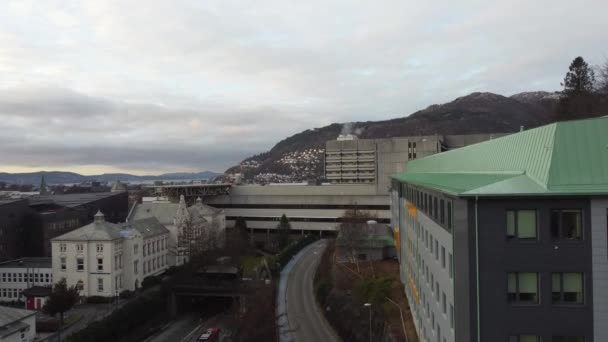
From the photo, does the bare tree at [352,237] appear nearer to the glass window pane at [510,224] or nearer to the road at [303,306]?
the road at [303,306]

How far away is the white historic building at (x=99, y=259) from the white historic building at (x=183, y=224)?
11.6m

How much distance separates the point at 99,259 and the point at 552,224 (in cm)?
5154

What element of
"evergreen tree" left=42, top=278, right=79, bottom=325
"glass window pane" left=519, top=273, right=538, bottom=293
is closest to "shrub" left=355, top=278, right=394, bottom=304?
"glass window pane" left=519, top=273, right=538, bottom=293

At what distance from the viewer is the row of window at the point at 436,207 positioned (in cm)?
2043

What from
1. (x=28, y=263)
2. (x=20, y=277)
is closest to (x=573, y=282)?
(x=20, y=277)

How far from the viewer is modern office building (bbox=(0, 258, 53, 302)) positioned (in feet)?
186

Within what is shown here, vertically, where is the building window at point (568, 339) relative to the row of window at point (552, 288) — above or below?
below

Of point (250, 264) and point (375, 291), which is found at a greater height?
point (375, 291)

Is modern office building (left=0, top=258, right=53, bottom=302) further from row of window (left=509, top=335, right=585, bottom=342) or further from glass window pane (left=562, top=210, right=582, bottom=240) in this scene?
glass window pane (left=562, top=210, right=582, bottom=240)

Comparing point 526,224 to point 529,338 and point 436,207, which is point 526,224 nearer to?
point 529,338

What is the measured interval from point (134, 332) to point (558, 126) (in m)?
46.5

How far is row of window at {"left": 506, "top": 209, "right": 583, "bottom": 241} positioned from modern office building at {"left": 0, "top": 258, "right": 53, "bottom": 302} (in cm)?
5693

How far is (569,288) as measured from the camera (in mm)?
16578

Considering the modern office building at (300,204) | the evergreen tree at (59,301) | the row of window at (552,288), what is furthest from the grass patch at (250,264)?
the row of window at (552,288)
